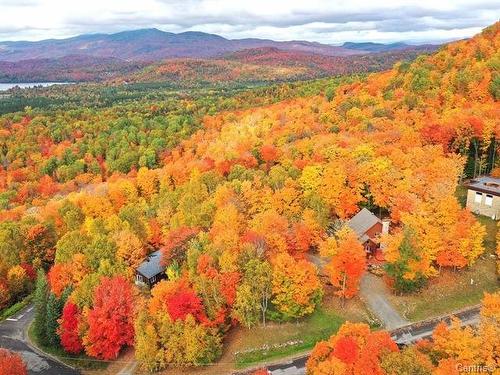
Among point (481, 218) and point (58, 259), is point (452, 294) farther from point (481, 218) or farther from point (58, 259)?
point (58, 259)

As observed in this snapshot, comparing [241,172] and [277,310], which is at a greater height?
[241,172]

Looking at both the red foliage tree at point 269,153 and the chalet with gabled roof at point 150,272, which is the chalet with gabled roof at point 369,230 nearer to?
the chalet with gabled roof at point 150,272

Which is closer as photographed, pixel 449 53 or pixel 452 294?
pixel 452 294

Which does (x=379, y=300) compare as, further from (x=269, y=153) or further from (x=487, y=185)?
(x=269, y=153)

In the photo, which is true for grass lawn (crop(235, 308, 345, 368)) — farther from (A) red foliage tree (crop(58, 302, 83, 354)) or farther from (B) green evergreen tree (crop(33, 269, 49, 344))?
(B) green evergreen tree (crop(33, 269, 49, 344))

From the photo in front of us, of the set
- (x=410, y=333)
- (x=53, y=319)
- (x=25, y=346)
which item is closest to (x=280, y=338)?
(x=410, y=333)

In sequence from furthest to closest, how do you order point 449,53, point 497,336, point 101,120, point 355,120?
point 101,120, point 449,53, point 355,120, point 497,336

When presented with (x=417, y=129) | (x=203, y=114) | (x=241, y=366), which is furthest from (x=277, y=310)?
(x=203, y=114)

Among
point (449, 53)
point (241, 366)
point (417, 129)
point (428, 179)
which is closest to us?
point (241, 366)
